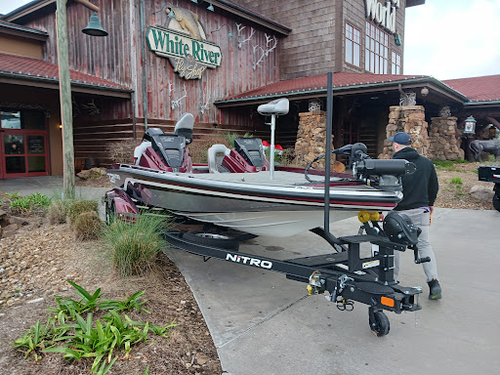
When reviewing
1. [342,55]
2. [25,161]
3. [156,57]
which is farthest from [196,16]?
[25,161]

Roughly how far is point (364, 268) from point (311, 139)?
1017cm

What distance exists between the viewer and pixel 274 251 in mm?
4676

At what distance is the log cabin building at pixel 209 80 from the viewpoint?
37.7ft

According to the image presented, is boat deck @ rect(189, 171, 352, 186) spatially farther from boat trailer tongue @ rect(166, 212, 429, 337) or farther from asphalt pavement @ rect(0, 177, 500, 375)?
asphalt pavement @ rect(0, 177, 500, 375)

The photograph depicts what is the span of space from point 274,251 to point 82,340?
8.85ft

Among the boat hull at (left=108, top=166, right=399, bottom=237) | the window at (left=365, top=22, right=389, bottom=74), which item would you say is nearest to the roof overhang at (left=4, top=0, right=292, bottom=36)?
the window at (left=365, top=22, right=389, bottom=74)

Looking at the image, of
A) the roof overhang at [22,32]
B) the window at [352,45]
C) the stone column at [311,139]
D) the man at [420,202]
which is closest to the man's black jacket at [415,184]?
the man at [420,202]

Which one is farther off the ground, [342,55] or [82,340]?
[342,55]

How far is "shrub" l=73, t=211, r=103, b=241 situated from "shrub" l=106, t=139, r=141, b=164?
6.68 metres

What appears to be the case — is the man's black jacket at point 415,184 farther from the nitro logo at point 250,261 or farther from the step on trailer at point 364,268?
the nitro logo at point 250,261

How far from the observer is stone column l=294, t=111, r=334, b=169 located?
1243 centimetres

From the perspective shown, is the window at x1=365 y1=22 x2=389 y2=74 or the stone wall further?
the window at x1=365 y1=22 x2=389 y2=74

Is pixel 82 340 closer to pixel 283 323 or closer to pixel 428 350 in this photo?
pixel 283 323

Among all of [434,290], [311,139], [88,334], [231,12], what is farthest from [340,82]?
[88,334]
